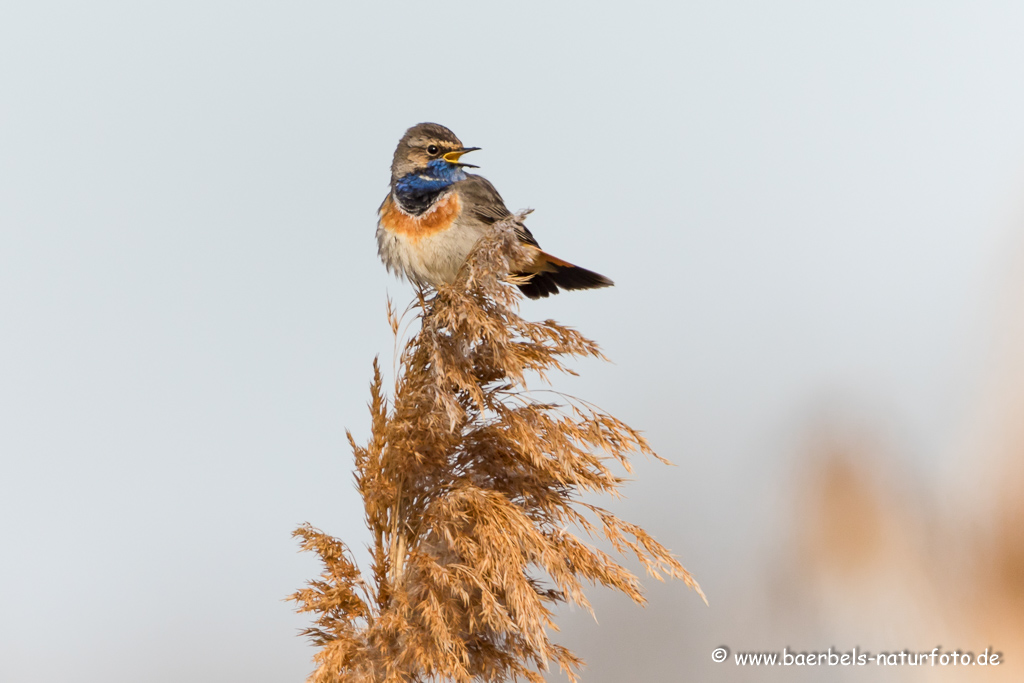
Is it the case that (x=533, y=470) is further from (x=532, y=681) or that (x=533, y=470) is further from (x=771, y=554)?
(x=771, y=554)

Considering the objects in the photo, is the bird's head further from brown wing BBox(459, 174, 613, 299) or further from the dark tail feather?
the dark tail feather

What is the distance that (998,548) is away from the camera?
2.57 meters

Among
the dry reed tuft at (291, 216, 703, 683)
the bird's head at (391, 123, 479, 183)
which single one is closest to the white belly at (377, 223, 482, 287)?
the bird's head at (391, 123, 479, 183)

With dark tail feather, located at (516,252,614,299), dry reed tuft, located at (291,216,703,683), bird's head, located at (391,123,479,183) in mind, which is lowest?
dry reed tuft, located at (291,216,703,683)

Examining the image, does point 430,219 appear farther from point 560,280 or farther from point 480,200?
point 560,280

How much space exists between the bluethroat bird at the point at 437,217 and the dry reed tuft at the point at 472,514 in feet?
1.69

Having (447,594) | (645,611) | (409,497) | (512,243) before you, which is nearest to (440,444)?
(409,497)

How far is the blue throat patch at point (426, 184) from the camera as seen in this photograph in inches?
80.3

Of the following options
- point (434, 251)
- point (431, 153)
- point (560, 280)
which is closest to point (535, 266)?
point (560, 280)

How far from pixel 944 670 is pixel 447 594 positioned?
80.7 inches

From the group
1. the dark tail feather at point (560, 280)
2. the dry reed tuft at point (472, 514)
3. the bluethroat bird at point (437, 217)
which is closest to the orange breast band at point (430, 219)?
the bluethroat bird at point (437, 217)

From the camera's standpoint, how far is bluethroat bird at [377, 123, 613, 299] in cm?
201

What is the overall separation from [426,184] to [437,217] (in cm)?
10

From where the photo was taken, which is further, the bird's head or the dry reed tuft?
the bird's head
